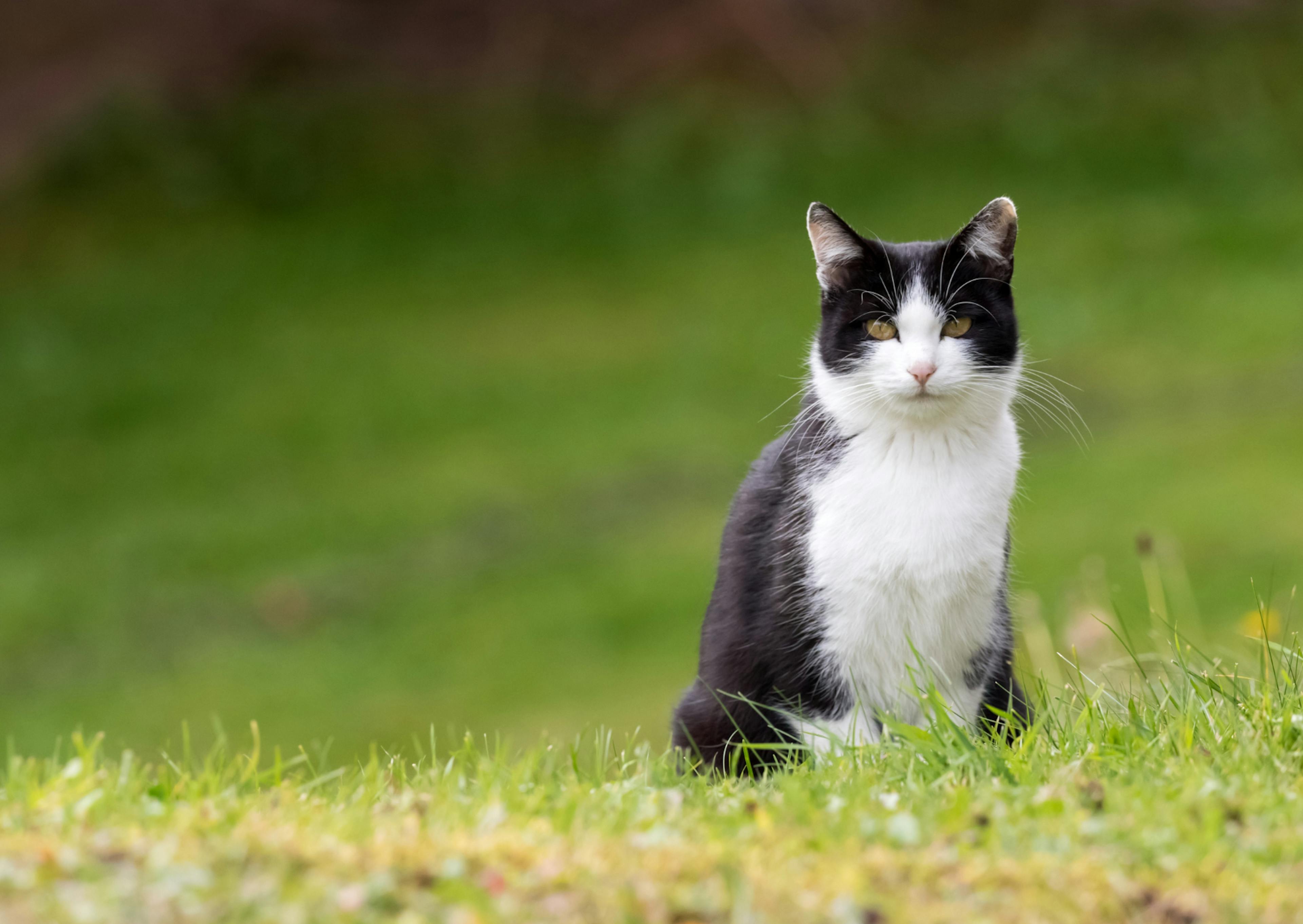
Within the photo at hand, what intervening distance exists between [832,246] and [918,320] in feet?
1.42

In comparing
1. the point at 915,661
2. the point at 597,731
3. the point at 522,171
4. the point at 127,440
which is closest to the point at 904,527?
the point at 915,661

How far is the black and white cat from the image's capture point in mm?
5043

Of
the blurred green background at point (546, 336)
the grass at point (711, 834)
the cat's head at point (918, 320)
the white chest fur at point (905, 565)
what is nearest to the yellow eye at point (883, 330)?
the cat's head at point (918, 320)

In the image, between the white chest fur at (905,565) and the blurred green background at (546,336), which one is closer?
the white chest fur at (905,565)

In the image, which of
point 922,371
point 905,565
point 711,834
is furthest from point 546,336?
point 711,834

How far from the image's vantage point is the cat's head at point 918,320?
513 cm

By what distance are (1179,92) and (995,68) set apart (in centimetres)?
269

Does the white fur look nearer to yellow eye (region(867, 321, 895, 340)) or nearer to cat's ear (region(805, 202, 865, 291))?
yellow eye (region(867, 321, 895, 340))

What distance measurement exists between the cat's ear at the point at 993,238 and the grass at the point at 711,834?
1.66m

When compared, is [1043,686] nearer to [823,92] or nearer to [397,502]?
[397,502]

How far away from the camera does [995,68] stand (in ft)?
70.2

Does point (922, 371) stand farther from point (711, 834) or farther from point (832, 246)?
point (711, 834)

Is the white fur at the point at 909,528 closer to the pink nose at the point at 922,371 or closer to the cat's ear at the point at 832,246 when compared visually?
the pink nose at the point at 922,371

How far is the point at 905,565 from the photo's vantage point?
498 cm
